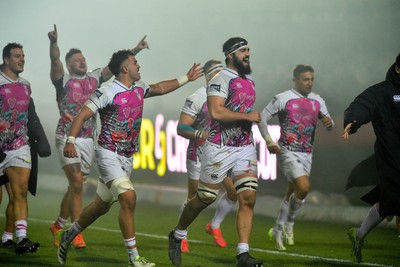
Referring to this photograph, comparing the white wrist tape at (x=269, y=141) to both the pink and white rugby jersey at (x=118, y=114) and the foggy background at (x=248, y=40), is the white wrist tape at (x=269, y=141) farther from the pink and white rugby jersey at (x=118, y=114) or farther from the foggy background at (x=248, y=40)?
the foggy background at (x=248, y=40)

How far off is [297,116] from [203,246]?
1482 millimetres

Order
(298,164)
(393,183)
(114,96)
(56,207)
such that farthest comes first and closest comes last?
(56,207)
(298,164)
(114,96)
(393,183)

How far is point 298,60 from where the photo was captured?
479 inches

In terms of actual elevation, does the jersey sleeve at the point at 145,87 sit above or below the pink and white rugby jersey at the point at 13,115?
above

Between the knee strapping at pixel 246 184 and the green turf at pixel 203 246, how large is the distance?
93 centimetres

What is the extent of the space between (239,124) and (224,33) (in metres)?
4.59

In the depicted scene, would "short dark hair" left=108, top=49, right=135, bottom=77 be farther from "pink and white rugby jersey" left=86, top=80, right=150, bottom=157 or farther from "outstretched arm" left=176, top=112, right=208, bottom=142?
"outstretched arm" left=176, top=112, right=208, bottom=142

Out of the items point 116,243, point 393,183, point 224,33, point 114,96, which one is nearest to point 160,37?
point 224,33

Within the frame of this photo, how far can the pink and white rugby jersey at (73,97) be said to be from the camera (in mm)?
10555

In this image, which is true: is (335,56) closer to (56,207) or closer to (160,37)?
(160,37)

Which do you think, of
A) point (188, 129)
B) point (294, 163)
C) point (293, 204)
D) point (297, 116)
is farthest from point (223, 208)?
point (297, 116)

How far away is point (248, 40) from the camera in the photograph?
12.6 metres

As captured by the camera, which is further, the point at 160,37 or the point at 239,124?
the point at 160,37

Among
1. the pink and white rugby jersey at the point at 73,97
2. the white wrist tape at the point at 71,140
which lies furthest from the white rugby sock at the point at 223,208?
the white wrist tape at the point at 71,140
